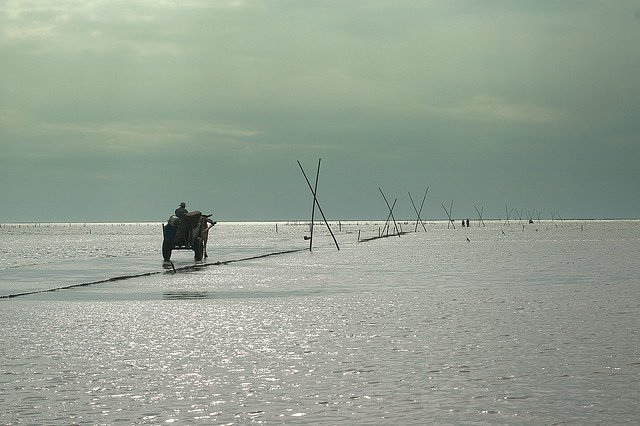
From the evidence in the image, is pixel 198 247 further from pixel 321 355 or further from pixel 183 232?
pixel 321 355

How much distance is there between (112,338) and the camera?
1224 centimetres

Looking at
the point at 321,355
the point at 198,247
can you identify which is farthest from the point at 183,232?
the point at 321,355

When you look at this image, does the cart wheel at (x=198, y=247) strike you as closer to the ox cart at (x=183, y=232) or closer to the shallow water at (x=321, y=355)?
the ox cart at (x=183, y=232)

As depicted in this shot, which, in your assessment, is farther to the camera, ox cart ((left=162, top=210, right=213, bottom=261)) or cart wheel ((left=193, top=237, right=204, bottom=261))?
cart wheel ((left=193, top=237, right=204, bottom=261))

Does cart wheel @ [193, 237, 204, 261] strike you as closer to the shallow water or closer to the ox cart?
the ox cart

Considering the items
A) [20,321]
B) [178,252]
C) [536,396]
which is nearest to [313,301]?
[20,321]

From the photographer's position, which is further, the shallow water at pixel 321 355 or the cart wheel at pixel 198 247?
the cart wheel at pixel 198 247

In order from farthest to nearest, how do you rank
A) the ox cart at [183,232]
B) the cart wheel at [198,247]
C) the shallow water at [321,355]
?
the cart wheel at [198,247] → the ox cart at [183,232] → the shallow water at [321,355]

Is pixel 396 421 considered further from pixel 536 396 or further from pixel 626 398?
pixel 626 398

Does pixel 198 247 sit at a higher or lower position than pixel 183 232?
lower

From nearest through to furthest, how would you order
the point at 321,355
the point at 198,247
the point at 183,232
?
the point at 321,355, the point at 183,232, the point at 198,247

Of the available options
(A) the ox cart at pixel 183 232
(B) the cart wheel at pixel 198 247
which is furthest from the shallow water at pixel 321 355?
(B) the cart wheel at pixel 198 247

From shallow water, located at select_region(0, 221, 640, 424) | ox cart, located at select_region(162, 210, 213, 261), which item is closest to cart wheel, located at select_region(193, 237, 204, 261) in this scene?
ox cart, located at select_region(162, 210, 213, 261)

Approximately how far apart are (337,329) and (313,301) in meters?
5.08
